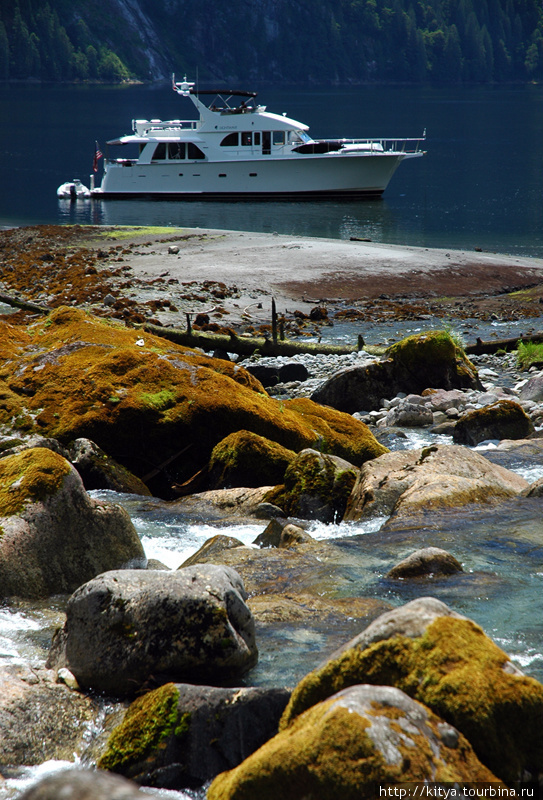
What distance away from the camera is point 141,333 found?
11617 millimetres

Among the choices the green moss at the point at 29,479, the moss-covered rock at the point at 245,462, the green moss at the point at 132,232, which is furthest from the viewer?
the green moss at the point at 132,232

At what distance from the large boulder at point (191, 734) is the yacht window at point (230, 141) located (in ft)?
165

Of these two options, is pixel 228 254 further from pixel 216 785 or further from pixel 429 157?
pixel 429 157

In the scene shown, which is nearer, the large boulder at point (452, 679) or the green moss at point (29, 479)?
the large boulder at point (452, 679)

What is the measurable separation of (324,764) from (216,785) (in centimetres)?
77

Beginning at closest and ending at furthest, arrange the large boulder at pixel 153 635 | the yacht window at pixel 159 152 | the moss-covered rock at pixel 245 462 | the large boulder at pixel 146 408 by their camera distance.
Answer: the large boulder at pixel 153 635 → the moss-covered rock at pixel 245 462 → the large boulder at pixel 146 408 → the yacht window at pixel 159 152

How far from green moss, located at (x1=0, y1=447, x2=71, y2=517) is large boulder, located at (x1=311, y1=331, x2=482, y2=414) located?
8.12 metres

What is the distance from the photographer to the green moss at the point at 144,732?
396cm

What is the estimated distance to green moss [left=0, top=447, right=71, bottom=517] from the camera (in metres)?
6.15

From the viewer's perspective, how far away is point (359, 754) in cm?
298

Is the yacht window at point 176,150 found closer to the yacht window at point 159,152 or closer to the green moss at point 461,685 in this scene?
the yacht window at point 159,152

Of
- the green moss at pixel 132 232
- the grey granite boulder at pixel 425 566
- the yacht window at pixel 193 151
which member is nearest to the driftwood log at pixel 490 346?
the grey granite boulder at pixel 425 566

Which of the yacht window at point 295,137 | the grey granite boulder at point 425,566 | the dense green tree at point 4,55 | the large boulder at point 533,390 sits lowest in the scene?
the large boulder at point 533,390

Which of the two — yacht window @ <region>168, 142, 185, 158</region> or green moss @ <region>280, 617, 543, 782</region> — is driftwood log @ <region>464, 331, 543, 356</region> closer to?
green moss @ <region>280, 617, 543, 782</region>
